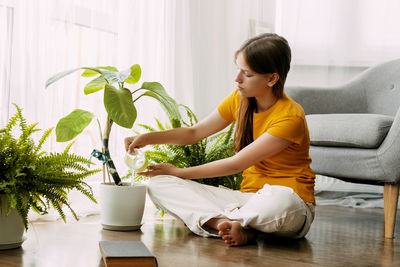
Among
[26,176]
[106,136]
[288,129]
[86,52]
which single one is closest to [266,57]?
[288,129]

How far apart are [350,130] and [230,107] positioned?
1.81 ft

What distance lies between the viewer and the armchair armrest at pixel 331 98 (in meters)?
2.72

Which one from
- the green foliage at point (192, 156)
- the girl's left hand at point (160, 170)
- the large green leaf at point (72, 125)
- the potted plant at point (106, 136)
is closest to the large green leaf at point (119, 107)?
the potted plant at point (106, 136)

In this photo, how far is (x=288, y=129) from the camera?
69.5 inches

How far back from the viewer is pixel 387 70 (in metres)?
2.88

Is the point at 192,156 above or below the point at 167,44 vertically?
below

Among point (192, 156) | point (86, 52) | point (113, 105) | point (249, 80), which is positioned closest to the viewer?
point (113, 105)

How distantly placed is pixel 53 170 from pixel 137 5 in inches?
60.7

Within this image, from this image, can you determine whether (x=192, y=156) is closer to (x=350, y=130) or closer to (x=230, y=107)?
(x=230, y=107)

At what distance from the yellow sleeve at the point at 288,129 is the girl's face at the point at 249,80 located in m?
0.14

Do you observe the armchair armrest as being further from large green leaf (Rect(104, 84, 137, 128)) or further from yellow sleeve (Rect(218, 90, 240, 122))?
large green leaf (Rect(104, 84, 137, 128))

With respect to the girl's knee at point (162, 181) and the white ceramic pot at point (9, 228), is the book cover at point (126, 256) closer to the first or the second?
the white ceramic pot at point (9, 228)

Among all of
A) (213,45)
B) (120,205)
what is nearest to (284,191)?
(120,205)

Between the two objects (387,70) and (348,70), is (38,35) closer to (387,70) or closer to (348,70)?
(387,70)
